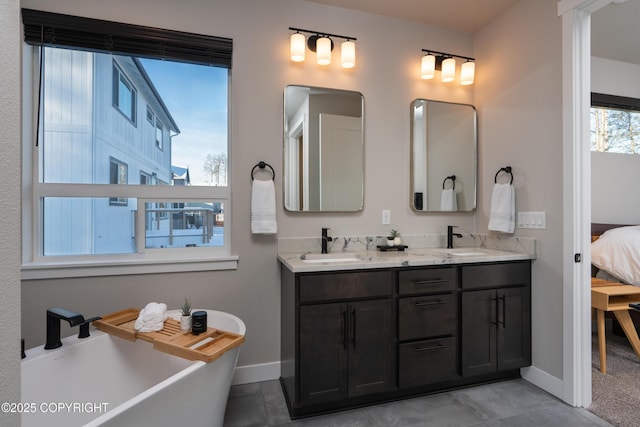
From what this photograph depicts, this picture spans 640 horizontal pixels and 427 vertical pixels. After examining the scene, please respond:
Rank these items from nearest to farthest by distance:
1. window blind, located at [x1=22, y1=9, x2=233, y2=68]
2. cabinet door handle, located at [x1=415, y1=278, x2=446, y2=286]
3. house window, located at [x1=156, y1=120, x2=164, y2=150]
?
window blind, located at [x1=22, y1=9, x2=233, y2=68] → cabinet door handle, located at [x1=415, y1=278, x2=446, y2=286] → house window, located at [x1=156, y1=120, x2=164, y2=150]

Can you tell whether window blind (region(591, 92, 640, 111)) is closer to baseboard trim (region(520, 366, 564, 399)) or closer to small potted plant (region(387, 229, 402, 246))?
small potted plant (region(387, 229, 402, 246))

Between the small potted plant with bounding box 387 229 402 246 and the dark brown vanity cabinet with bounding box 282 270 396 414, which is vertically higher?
the small potted plant with bounding box 387 229 402 246

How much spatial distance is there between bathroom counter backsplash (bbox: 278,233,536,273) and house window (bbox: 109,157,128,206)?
112cm

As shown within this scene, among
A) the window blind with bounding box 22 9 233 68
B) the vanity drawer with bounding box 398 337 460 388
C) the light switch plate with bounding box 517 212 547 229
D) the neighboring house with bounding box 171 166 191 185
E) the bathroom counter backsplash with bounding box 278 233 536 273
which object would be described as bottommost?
the vanity drawer with bounding box 398 337 460 388

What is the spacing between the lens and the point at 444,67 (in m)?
2.62

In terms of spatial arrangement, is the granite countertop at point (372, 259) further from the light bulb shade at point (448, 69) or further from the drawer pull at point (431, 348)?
the light bulb shade at point (448, 69)

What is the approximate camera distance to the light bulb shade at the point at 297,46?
2.24 metres

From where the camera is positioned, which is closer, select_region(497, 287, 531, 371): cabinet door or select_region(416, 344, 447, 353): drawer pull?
select_region(416, 344, 447, 353): drawer pull

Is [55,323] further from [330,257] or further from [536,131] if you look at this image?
[536,131]

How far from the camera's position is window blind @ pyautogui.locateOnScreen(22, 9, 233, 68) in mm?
→ 1888

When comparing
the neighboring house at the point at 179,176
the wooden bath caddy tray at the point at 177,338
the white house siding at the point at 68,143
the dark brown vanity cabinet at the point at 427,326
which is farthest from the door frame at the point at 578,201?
the white house siding at the point at 68,143

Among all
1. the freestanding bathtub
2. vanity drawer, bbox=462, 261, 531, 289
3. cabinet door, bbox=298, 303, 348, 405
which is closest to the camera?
the freestanding bathtub

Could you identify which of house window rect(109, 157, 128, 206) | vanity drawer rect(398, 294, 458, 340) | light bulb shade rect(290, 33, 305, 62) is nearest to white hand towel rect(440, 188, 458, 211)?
vanity drawer rect(398, 294, 458, 340)

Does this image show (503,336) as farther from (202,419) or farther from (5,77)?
(5,77)
